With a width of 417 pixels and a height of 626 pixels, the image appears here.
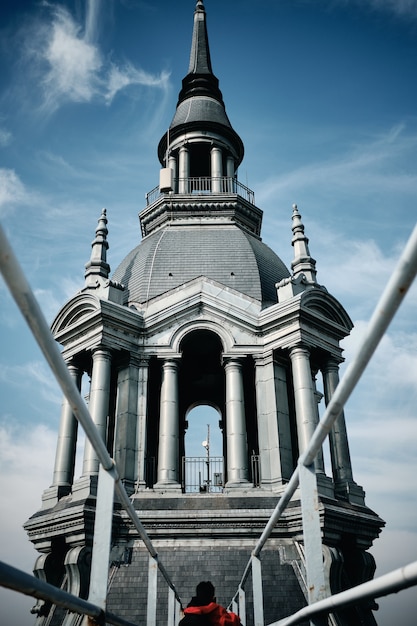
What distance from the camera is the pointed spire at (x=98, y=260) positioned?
2562 centimetres

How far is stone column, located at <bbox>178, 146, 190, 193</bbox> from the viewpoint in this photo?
106 feet

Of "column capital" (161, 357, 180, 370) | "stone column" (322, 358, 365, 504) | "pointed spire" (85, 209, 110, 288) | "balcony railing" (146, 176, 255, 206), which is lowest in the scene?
"stone column" (322, 358, 365, 504)

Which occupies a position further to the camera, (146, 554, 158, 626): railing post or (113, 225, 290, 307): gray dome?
(113, 225, 290, 307): gray dome

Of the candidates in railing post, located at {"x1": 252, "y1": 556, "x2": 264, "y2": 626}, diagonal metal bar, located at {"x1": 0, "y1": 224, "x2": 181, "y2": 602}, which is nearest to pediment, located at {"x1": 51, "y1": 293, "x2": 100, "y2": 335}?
railing post, located at {"x1": 252, "y1": 556, "x2": 264, "y2": 626}

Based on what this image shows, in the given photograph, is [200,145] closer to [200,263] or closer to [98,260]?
[200,263]

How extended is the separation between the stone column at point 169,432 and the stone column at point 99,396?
7.09 feet

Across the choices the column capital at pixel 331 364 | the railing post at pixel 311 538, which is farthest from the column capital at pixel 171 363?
the railing post at pixel 311 538

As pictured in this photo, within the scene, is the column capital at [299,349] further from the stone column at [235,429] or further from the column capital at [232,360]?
the stone column at [235,429]

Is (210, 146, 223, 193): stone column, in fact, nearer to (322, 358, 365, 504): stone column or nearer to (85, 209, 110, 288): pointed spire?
(85, 209, 110, 288): pointed spire

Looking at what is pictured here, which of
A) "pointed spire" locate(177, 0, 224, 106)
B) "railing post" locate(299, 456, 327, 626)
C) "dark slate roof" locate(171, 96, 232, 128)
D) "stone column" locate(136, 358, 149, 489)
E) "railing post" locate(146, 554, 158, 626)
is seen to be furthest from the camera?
"pointed spire" locate(177, 0, 224, 106)

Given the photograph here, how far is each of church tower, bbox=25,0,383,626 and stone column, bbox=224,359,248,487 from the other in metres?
0.04

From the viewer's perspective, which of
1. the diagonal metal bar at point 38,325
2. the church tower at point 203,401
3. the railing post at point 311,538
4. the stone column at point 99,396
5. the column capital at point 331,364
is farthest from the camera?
the column capital at point 331,364

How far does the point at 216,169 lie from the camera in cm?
3300

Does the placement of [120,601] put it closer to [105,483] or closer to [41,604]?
[41,604]
